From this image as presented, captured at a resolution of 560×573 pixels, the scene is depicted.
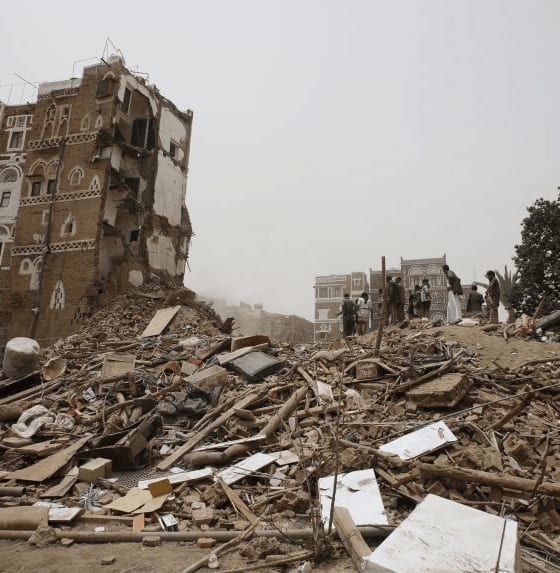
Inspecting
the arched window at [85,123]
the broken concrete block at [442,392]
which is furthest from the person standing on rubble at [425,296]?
the arched window at [85,123]

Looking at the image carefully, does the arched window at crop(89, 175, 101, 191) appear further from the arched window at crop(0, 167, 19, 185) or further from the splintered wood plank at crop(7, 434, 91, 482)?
the splintered wood plank at crop(7, 434, 91, 482)

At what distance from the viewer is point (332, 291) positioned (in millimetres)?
52688

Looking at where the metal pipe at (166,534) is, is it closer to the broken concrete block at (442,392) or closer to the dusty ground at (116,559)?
the dusty ground at (116,559)

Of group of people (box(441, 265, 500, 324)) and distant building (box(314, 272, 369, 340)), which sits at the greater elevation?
distant building (box(314, 272, 369, 340))

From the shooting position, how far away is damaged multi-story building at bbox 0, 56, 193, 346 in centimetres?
2181

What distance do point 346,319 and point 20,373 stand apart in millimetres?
10377

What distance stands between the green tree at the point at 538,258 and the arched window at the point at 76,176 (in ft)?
83.9

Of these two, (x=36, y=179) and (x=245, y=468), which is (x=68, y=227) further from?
(x=245, y=468)

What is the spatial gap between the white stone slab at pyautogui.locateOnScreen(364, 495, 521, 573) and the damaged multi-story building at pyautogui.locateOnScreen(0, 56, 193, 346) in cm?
2087

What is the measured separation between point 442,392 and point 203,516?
12.6 ft

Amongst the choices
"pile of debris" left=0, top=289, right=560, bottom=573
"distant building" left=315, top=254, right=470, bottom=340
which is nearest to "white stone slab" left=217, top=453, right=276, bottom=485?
"pile of debris" left=0, top=289, right=560, bottom=573

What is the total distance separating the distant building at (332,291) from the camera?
168 feet

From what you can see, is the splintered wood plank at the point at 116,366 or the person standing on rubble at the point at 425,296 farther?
the person standing on rubble at the point at 425,296

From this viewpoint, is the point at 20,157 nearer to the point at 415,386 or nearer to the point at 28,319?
the point at 28,319
